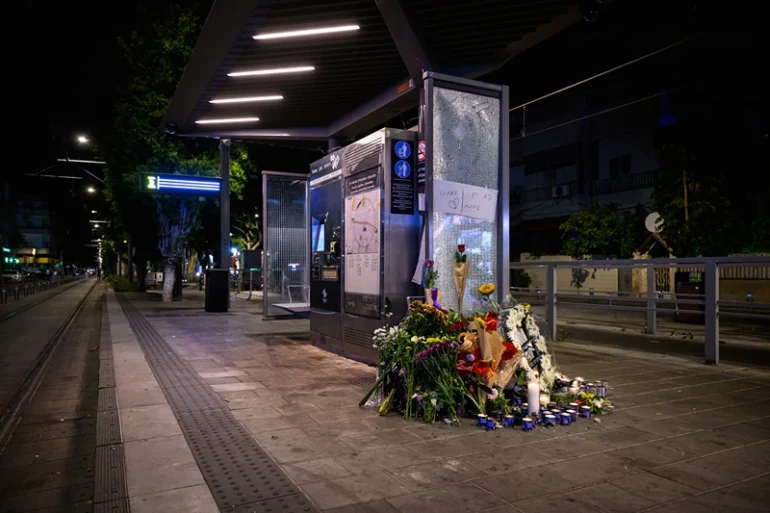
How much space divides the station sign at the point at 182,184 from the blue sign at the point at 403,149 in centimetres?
984

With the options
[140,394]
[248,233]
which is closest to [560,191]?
[248,233]

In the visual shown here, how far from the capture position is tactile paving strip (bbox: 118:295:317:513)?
3.12 m

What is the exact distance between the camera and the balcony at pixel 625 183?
2511cm

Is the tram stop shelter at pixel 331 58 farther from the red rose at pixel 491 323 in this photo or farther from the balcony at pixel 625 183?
the balcony at pixel 625 183

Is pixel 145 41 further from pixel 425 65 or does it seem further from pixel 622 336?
pixel 622 336

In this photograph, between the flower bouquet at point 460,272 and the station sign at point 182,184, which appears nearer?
the flower bouquet at point 460,272

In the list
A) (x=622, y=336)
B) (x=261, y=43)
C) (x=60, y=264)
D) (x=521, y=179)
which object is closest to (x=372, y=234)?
(x=261, y=43)

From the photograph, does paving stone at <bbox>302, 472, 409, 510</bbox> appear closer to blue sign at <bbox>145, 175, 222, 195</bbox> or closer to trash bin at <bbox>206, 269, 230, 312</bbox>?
blue sign at <bbox>145, 175, 222, 195</bbox>

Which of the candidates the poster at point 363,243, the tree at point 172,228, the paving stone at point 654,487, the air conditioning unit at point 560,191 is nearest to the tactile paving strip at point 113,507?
the paving stone at point 654,487

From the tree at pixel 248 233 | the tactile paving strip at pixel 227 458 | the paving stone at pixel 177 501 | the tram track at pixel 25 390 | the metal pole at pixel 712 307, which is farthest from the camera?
the tree at pixel 248 233

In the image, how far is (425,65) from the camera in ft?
24.6

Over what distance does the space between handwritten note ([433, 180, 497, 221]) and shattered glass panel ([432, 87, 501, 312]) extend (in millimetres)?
69

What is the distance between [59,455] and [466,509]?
338 centimetres

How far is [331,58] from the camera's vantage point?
8312mm
